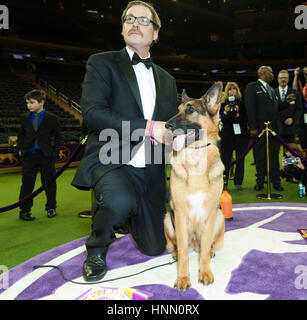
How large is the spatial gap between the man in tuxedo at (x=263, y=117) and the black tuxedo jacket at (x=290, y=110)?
53 cm

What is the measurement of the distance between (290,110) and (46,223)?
4824mm

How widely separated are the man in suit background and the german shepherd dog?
2.49 metres

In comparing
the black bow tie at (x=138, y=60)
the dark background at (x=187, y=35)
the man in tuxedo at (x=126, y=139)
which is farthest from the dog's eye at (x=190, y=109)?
the dark background at (x=187, y=35)

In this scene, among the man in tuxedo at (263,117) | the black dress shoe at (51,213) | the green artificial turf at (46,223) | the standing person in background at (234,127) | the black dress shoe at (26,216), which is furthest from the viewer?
the standing person in background at (234,127)

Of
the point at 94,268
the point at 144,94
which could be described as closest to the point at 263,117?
the point at 144,94

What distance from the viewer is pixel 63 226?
354 cm

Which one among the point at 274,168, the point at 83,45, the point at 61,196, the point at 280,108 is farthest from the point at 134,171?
the point at 83,45

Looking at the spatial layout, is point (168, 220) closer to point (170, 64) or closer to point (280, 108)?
point (280, 108)

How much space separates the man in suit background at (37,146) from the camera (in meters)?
3.97

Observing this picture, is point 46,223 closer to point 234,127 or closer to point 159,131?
point 159,131

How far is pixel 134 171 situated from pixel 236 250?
1176 mm

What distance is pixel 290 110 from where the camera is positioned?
5.60 meters

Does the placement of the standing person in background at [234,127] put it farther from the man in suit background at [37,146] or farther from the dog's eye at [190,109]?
the dog's eye at [190,109]
